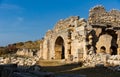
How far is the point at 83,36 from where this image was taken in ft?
82.3

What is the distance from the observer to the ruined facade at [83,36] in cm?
2530

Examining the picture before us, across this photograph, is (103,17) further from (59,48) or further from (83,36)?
(59,48)

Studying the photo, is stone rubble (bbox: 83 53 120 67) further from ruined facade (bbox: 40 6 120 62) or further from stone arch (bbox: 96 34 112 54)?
stone arch (bbox: 96 34 112 54)

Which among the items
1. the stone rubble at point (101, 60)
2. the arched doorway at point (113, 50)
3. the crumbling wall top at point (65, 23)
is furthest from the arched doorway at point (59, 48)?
the stone rubble at point (101, 60)

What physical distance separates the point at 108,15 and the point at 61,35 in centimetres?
536

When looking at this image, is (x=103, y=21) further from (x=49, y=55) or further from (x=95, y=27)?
(x=49, y=55)

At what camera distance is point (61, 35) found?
97.6ft

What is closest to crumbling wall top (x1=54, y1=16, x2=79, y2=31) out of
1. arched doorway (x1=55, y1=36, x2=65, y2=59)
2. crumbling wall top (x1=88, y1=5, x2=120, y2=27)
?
arched doorway (x1=55, y1=36, x2=65, y2=59)

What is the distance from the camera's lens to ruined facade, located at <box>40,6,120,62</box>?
2530 cm

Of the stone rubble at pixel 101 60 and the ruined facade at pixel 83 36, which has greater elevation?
the ruined facade at pixel 83 36

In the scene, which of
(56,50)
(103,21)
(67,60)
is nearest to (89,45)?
(67,60)

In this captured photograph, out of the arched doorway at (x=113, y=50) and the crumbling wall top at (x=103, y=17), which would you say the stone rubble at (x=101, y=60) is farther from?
the arched doorway at (x=113, y=50)

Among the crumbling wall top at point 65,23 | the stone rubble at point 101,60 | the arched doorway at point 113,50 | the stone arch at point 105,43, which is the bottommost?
the stone rubble at point 101,60

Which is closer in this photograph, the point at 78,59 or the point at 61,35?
the point at 78,59
